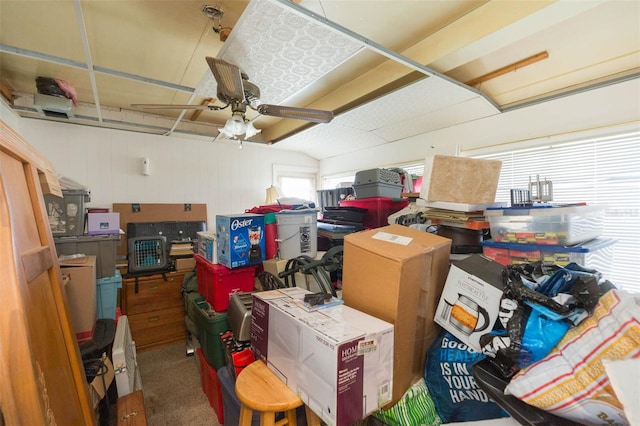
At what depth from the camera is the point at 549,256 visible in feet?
4.62

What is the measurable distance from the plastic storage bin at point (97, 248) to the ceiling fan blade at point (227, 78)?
5.12ft

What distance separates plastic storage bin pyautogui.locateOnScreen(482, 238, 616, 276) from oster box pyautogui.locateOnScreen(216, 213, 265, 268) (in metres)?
1.56

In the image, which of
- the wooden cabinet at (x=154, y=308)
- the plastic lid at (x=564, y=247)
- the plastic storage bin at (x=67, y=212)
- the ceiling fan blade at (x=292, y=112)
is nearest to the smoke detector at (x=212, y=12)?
the ceiling fan blade at (x=292, y=112)

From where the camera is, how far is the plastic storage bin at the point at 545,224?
4.52ft

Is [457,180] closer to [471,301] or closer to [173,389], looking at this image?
[471,301]

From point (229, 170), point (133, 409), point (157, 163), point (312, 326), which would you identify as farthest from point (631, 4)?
point (157, 163)

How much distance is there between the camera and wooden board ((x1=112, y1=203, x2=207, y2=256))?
341 centimetres

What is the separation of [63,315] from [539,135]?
3573 millimetres

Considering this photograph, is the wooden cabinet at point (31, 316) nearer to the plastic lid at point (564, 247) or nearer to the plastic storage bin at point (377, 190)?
the plastic lid at point (564, 247)

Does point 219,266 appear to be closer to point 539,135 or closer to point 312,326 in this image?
point 312,326

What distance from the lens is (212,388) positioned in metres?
2.01

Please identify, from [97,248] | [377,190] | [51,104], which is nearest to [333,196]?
[377,190]

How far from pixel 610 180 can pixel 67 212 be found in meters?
4.39

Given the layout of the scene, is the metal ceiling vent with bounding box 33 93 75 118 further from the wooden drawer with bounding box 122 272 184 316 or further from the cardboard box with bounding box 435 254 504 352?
the cardboard box with bounding box 435 254 504 352
